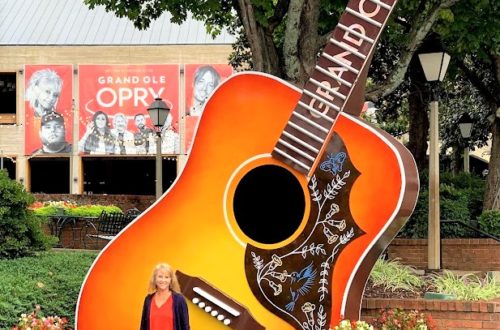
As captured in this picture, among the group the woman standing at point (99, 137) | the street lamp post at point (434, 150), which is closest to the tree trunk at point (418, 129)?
the street lamp post at point (434, 150)

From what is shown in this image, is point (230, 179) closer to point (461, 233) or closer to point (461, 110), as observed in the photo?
point (461, 233)

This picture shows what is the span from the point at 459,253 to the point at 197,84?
20.8 meters

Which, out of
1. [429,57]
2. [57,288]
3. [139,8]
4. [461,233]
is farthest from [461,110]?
[57,288]

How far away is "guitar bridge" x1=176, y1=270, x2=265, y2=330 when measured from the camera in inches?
186

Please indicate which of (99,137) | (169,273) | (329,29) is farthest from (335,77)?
(99,137)

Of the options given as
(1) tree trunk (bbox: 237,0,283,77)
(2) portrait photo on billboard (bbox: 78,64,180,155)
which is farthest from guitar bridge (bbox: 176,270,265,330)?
(2) portrait photo on billboard (bbox: 78,64,180,155)

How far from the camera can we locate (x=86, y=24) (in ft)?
111

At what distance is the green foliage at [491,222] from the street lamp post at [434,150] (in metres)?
4.76

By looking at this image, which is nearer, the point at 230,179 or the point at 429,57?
the point at 230,179

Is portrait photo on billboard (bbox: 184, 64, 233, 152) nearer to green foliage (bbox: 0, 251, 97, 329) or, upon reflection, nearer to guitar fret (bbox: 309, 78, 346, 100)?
green foliage (bbox: 0, 251, 97, 329)

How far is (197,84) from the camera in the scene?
99.6 ft

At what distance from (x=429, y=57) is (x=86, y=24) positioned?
28.7 metres

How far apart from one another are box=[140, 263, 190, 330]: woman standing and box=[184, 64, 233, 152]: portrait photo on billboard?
25.9 meters

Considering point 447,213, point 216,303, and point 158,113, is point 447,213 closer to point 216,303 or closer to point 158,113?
point 158,113
